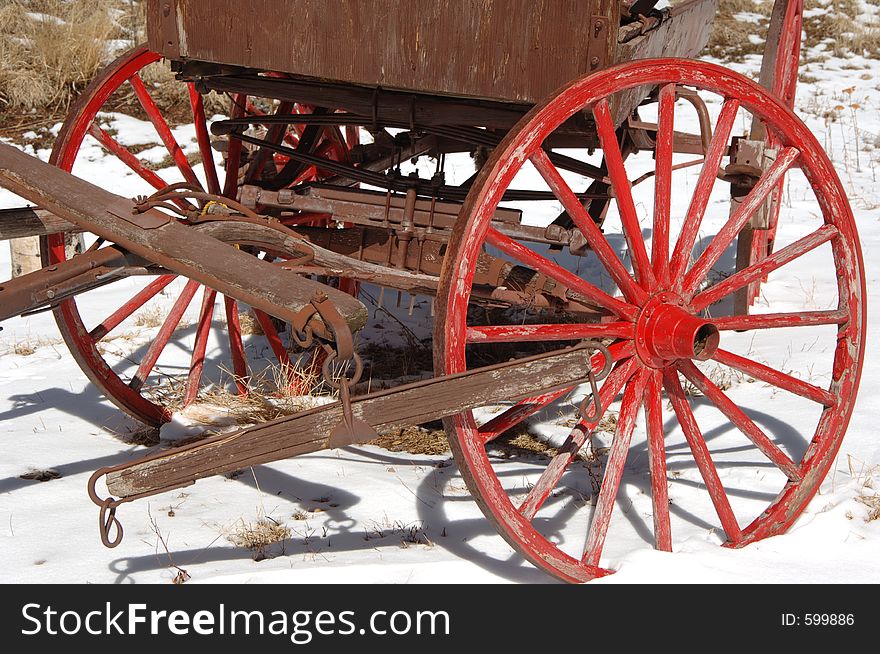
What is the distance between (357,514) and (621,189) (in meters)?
1.34

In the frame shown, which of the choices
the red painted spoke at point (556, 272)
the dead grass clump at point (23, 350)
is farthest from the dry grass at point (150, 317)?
the red painted spoke at point (556, 272)

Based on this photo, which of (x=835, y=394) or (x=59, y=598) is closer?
(x=59, y=598)

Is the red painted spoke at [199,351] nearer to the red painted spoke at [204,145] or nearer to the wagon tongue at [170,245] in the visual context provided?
the red painted spoke at [204,145]

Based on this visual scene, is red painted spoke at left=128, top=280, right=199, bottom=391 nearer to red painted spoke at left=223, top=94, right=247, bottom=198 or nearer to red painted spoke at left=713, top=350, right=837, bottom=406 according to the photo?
red painted spoke at left=223, top=94, right=247, bottom=198

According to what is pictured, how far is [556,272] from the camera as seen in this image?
2.62m

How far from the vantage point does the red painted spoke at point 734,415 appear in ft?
9.59

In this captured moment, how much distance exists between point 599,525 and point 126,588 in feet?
4.19

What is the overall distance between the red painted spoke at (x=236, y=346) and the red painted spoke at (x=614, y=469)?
1.92m

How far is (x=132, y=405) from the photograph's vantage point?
384 cm

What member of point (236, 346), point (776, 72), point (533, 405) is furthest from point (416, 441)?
point (776, 72)

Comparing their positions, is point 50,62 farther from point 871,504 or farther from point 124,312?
point 871,504

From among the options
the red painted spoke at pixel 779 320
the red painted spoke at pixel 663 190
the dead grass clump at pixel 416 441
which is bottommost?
the dead grass clump at pixel 416 441

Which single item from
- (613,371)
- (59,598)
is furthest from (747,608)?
(59,598)

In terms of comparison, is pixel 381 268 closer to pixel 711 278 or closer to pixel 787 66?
pixel 787 66
